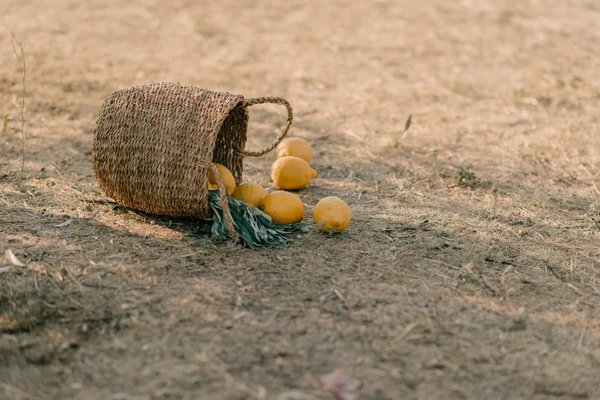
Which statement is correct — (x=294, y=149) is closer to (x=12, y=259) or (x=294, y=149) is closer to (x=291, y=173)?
(x=291, y=173)

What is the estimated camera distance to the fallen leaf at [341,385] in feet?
8.46

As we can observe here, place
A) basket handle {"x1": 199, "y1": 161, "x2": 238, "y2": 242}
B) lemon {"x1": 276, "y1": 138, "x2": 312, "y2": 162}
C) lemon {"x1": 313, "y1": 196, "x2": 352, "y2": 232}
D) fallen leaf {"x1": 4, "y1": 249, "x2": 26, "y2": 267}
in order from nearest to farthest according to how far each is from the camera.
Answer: fallen leaf {"x1": 4, "y1": 249, "x2": 26, "y2": 267}, basket handle {"x1": 199, "y1": 161, "x2": 238, "y2": 242}, lemon {"x1": 313, "y1": 196, "x2": 352, "y2": 232}, lemon {"x1": 276, "y1": 138, "x2": 312, "y2": 162}

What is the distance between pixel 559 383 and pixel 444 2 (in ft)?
29.5

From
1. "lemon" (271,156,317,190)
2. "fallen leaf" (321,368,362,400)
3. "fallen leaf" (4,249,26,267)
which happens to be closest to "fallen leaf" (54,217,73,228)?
"fallen leaf" (4,249,26,267)

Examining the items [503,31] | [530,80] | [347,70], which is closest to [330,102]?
[347,70]

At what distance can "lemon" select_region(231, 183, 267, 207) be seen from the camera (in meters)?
4.00

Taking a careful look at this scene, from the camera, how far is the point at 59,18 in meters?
9.12

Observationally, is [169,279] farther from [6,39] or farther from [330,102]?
[6,39]

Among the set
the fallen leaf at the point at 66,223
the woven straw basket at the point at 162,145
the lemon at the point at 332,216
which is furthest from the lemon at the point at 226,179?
the fallen leaf at the point at 66,223

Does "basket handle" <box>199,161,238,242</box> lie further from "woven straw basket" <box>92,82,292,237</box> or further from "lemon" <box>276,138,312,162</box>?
"lemon" <box>276,138,312,162</box>

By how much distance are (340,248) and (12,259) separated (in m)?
1.74

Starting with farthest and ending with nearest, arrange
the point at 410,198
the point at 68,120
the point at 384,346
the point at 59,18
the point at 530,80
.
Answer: the point at 59,18
the point at 530,80
the point at 68,120
the point at 410,198
the point at 384,346

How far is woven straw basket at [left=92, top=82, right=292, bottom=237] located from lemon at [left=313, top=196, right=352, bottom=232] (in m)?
0.55

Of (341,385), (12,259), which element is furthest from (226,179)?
(341,385)
